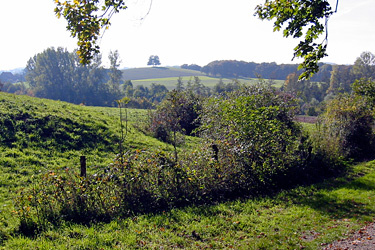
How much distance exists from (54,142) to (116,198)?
7304 mm

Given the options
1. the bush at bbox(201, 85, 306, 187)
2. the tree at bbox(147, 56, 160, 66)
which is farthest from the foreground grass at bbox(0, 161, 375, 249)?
the tree at bbox(147, 56, 160, 66)

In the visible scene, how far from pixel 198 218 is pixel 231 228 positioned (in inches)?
34.3

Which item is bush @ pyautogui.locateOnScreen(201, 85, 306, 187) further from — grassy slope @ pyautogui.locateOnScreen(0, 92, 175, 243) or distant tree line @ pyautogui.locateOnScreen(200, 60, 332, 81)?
distant tree line @ pyautogui.locateOnScreen(200, 60, 332, 81)

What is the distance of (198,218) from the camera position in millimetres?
7051

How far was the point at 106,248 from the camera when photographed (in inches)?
215

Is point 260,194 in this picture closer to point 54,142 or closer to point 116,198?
point 116,198

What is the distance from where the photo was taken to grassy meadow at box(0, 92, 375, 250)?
5.83 meters

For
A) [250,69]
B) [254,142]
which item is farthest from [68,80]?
[254,142]

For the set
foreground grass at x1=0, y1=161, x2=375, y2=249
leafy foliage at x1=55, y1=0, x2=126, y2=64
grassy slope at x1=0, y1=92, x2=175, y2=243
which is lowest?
foreground grass at x1=0, y1=161, x2=375, y2=249

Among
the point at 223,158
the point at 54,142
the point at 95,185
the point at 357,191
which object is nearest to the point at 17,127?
the point at 54,142

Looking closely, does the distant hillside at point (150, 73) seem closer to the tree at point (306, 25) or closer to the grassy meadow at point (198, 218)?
the grassy meadow at point (198, 218)

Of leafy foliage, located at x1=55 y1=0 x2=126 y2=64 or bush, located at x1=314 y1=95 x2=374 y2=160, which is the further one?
bush, located at x1=314 y1=95 x2=374 y2=160

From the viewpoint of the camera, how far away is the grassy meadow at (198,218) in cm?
583

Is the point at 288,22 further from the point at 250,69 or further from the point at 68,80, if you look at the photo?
the point at 250,69
